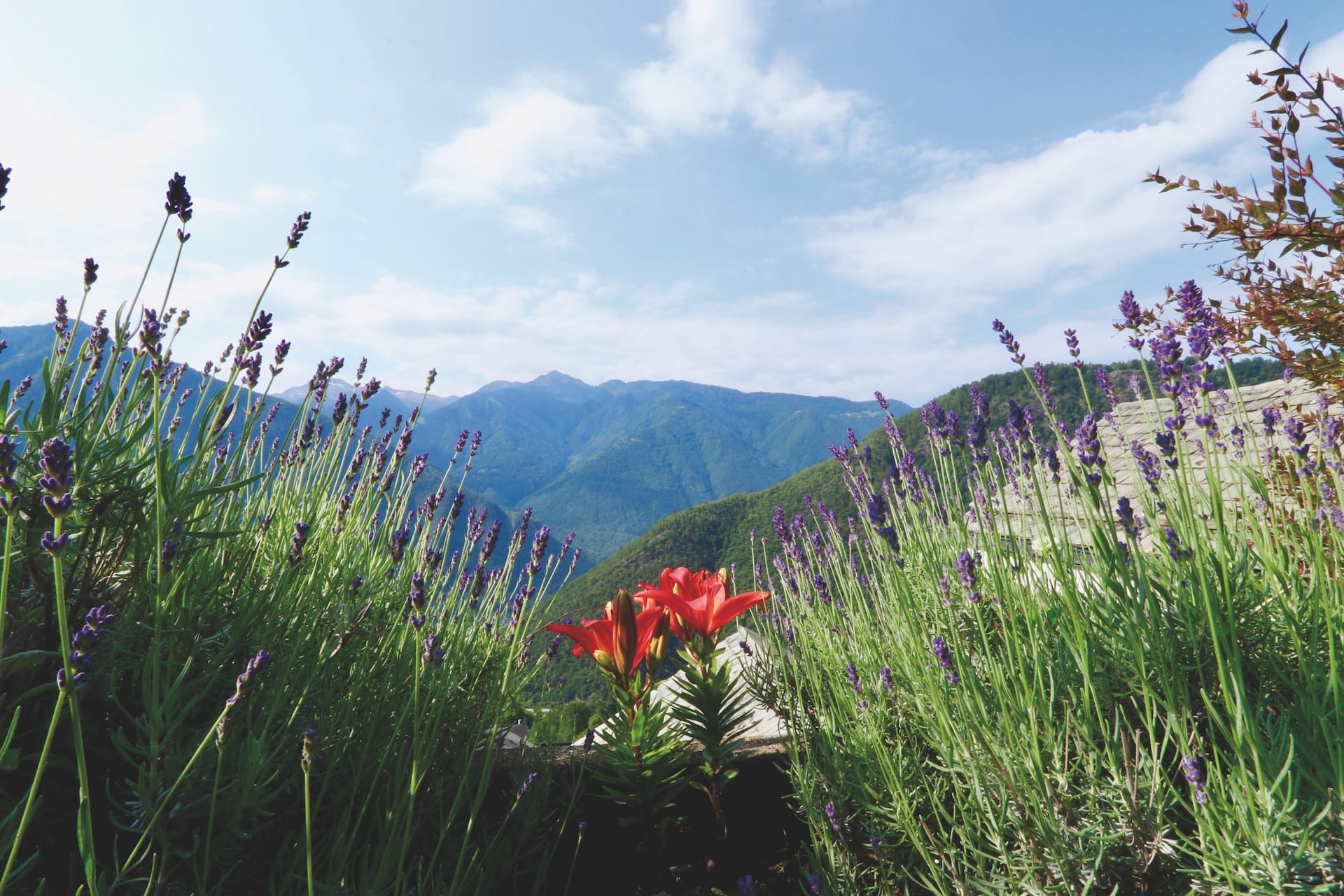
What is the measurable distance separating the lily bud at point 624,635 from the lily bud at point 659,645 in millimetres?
109

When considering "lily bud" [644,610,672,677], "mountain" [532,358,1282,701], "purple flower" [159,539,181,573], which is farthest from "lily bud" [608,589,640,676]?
"mountain" [532,358,1282,701]

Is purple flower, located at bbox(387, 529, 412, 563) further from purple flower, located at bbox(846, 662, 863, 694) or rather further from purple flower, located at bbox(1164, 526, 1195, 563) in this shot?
purple flower, located at bbox(1164, 526, 1195, 563)

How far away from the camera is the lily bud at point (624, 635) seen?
1.96 metres

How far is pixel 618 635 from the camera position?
6.46ft

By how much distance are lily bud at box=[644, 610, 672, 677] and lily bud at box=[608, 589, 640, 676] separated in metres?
0.11

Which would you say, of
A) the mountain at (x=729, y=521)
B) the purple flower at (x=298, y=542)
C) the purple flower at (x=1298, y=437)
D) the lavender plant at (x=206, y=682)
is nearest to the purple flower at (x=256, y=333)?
the lavender plant at (x=206, y=682)

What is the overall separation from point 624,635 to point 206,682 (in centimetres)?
107

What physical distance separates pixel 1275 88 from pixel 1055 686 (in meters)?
1.89

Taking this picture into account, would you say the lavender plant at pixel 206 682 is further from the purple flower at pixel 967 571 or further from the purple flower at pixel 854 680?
the purple flower at pixel 967 571

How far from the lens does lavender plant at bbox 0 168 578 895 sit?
1.15 m

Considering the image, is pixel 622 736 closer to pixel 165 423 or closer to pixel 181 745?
pixel 181 745

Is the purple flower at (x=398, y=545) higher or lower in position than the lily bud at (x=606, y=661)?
higher

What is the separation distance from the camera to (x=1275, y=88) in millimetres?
1862

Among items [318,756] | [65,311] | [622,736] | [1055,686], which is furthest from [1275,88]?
[65,311]
